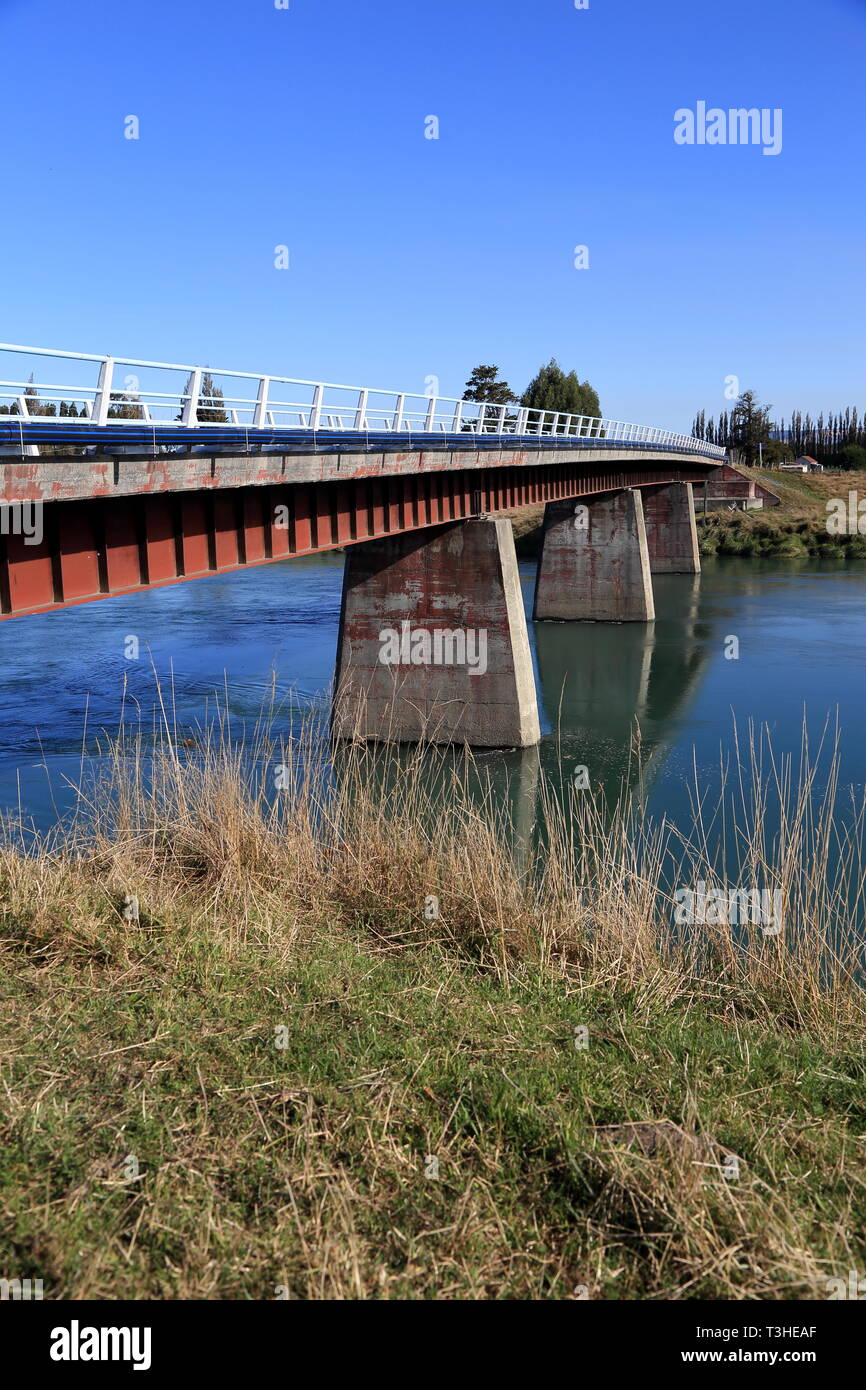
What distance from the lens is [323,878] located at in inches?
342

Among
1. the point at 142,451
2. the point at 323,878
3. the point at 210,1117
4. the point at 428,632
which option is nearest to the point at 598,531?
the point at 428,632

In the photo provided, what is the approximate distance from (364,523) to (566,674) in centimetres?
1405

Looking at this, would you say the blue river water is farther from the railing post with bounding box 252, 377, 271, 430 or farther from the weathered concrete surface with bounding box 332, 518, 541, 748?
the railing post with bounding box 252, 377, 271, 430

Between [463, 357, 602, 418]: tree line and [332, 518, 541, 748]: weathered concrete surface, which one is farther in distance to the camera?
[463, 357, 602, 418]: tree line

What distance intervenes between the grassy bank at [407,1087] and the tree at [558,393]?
94.7 metres

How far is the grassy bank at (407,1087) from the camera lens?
418cm

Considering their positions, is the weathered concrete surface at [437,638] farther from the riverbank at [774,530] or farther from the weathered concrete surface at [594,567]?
the riverbank at [774,530]

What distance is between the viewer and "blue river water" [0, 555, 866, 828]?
68.3 ft

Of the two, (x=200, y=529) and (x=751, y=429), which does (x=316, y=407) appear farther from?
(x=751, y=429)

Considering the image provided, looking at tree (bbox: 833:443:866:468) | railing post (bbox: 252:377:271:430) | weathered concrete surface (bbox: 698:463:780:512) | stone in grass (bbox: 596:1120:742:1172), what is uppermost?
tree (bbox: 833:443:866:468)

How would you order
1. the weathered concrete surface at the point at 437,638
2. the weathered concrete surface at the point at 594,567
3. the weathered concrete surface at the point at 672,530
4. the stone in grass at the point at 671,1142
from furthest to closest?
1. the weathered concrete surface at the point at 672,530
2. the weathered concrete surface at the point at 594,567
3. the weathered concrete surface at the point at 437,638
4. the stone in grass at the point at 671,1142

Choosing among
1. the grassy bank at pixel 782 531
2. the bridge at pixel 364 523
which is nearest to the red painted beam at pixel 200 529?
the bridge at pixel 364 523

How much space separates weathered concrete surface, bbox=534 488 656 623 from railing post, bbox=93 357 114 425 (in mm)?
31358

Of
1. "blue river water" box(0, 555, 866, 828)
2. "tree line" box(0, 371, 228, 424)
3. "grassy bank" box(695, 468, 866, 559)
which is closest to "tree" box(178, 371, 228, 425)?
"tree line" box(0, 371, 228, 424)
